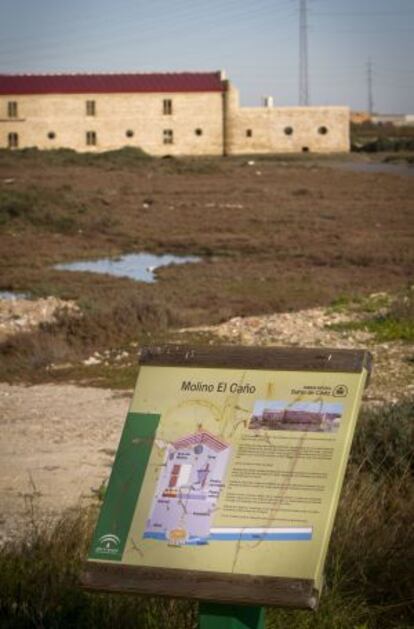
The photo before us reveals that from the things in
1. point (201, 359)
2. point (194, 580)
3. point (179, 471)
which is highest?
point (201, 359)

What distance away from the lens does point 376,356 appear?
13312mm

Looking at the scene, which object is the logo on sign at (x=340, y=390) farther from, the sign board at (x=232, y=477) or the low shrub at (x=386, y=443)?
the low shrub at (x=386, y=443)

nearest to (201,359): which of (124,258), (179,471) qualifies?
(179,471)

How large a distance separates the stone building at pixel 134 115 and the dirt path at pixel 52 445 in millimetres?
64547

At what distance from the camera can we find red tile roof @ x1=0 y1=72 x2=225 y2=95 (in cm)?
7612

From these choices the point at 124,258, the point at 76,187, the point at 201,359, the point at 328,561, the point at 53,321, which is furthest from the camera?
the point at 76,187

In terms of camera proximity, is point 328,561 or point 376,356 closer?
point 328,561

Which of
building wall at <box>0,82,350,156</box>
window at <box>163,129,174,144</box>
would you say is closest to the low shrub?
building wall at <box>0,82,350,156</box>

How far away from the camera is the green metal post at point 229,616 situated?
12.6 feet

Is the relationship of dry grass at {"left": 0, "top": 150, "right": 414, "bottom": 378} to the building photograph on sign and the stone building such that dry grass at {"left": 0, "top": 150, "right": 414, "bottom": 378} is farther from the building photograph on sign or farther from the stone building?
the stone building

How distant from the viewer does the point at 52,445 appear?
31.8 feet

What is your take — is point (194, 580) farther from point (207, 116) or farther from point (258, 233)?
point (207, 116)

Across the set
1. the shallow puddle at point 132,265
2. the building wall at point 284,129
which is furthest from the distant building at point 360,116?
the shallow puddle at point 132,265

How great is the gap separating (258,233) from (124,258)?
14.9 feet
